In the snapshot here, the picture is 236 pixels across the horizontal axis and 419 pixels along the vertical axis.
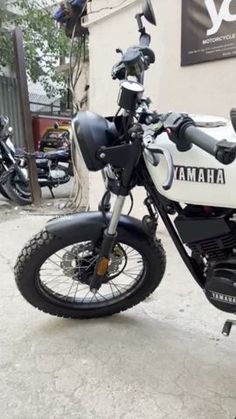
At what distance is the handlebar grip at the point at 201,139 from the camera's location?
1133 mm

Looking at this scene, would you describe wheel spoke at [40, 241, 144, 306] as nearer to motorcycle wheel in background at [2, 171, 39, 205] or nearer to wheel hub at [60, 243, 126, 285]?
wheel hub at [60, 243, 126, 285]

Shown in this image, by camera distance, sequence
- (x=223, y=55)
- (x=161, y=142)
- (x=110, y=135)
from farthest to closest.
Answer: (x=223, y=55) → (x=110, y=135) → (x=161, y=142)

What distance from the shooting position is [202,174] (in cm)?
137

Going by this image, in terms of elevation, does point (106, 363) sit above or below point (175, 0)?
below

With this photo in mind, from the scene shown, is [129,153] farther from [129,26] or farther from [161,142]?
[129,26]

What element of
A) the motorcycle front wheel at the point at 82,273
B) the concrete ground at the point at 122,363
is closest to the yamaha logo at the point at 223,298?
the concrete ground at the point at 122,363

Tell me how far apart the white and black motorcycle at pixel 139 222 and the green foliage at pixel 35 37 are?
21.8ft

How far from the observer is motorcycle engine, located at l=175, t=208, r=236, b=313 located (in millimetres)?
1453

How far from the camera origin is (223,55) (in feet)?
9.18

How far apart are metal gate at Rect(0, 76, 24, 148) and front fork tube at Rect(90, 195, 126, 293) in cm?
844

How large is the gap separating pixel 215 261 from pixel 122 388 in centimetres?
60

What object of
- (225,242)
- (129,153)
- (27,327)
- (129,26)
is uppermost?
(129,26)

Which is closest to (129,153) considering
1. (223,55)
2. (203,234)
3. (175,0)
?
(203,234)

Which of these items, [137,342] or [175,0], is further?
[175,0]
